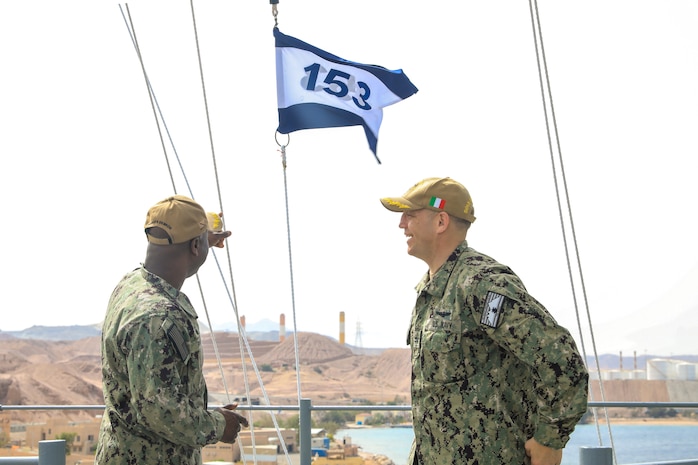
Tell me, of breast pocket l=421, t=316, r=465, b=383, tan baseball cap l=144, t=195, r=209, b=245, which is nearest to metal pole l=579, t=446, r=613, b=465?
breast pocket l=421, t=316, r=465, b=383

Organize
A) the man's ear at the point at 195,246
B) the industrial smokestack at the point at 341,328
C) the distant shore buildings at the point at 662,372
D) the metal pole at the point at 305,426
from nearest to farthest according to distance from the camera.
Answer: the man's ear at the point at 195,246 < the metal pole at the point at 305,426 < the distant shore buildings at the point at 662,372 < the industrial smokestack at the point at 341,328

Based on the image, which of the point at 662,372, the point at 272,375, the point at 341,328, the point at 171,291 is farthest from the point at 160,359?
Answer: the point at 341,328

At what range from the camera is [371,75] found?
502 centimetres

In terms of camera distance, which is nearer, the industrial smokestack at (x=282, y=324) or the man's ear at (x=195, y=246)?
the man's ear at (x=195, y=246)

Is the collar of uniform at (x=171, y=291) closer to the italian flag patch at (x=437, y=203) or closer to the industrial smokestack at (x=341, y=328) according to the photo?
the italian flag patch at (x=437, y=203)

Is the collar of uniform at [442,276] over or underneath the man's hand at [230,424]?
over

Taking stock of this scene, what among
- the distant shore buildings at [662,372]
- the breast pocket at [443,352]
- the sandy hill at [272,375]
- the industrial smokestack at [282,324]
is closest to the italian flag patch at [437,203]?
the breast pocket at [443,352]

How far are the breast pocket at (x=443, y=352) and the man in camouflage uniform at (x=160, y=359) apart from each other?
0.49 metres

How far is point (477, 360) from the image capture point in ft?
6.66

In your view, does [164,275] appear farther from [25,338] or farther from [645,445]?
[645,445]

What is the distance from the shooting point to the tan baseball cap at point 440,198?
2.17 m

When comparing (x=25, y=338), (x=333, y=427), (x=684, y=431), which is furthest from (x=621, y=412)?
(x=25, y=338)

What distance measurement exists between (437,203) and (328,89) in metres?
3.08

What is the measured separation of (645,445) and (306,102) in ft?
327
